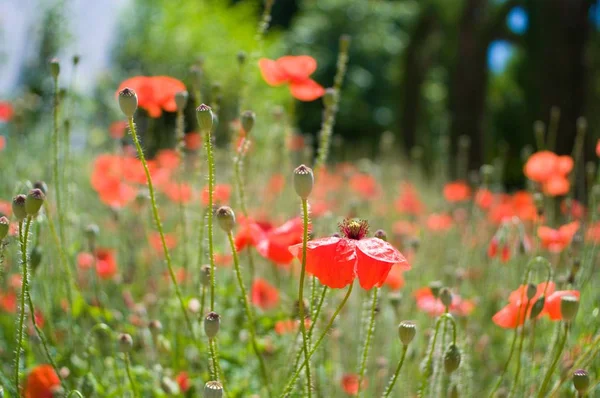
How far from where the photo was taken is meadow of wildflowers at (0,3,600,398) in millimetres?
1130

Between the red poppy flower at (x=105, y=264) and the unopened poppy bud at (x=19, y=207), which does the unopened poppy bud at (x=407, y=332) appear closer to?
the unopened poppy bud at (x=19, y=207)

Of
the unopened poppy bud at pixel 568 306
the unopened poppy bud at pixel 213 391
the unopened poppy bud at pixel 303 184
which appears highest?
the unopened poppy bud at pixel 303 184

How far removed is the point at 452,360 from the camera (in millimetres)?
1206

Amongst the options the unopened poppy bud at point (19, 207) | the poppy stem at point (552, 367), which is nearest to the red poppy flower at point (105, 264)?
the unopened poppy bud at point (19, 207)

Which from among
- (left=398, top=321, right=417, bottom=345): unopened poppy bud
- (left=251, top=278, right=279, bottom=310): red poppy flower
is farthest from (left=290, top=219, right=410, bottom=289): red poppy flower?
(left=251, top=278, right=279, bottom=310): red poppy flower

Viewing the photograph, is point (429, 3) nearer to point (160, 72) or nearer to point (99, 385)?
point (160, 72)

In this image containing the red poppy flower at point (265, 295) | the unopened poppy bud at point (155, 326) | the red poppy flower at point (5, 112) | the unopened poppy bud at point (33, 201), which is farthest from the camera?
the red poppy flower at point (5, 112)

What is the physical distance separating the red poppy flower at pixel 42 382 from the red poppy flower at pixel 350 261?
2.79ft

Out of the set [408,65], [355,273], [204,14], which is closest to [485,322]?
[355,273]

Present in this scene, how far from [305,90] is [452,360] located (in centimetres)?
95

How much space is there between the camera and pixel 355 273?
104 cm

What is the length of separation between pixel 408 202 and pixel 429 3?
49.6ft

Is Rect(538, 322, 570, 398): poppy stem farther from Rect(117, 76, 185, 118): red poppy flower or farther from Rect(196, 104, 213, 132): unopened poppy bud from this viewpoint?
Rect(117, 76, 185, 118): red poppy flower

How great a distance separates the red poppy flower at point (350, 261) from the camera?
1036 millimetres
